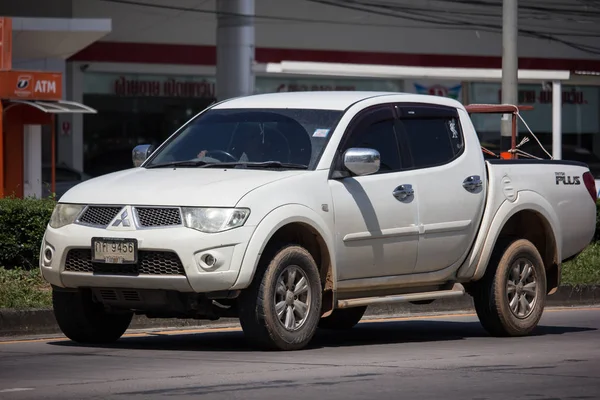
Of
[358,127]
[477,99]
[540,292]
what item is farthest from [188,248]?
[477,99]

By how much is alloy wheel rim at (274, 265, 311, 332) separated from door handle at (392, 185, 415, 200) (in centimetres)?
113

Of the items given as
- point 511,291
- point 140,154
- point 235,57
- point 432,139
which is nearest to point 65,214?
point 140,154

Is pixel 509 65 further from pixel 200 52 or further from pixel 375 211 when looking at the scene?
pixel 200 52

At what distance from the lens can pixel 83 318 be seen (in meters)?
9.93

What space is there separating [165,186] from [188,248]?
58 centimetres

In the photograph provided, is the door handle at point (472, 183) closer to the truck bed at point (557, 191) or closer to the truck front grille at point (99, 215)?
the truck bed at point (557, 191)

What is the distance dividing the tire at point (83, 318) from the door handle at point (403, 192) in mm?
2163

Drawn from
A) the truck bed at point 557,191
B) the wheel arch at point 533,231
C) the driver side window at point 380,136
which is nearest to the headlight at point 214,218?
the driver side window at point 380,136

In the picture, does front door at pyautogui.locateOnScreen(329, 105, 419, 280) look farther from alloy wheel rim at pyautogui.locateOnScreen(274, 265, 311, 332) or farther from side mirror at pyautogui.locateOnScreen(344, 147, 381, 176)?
alloy wheel rim at pyautogui.locateOnScreen(274, 265, 311, 332)

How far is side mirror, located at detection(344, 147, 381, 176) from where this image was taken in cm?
975

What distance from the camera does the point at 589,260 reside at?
55.7 ft

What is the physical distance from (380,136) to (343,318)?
6.74 feet

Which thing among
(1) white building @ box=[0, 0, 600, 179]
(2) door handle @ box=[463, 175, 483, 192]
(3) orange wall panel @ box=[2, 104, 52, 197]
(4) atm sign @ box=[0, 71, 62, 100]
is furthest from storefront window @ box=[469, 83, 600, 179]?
(2) door handle @ box=[463, 175, 483, 192]

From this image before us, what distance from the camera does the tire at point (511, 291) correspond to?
11164mm
